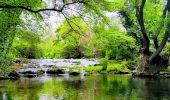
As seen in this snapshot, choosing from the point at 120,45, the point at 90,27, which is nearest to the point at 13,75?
the point at 90,27

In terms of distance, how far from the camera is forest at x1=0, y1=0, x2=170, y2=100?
20031mm

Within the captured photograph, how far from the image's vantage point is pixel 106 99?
21.4 meters

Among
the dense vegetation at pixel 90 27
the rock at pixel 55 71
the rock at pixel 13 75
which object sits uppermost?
the dense vegetation at pixel 90 27

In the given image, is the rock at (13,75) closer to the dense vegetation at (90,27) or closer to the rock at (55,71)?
the dense vegetation at (90,27)

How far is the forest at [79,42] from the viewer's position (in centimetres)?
2003

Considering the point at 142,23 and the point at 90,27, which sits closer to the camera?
the point at 90,27

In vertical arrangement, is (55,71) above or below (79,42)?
below

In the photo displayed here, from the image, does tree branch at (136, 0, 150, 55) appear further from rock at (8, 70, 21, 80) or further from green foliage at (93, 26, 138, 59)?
green foliage at (93, 26, 138, 59)

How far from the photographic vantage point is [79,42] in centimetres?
3203

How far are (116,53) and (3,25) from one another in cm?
4510

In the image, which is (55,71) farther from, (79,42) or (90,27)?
(90,27)

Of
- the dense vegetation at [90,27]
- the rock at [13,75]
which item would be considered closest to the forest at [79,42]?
the dense vegetation at [90,27]

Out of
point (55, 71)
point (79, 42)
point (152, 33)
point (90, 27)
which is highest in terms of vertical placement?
point (152, 33)

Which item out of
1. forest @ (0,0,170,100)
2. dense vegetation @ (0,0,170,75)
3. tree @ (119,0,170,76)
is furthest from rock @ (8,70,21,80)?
tree @ (119,0,170,76)
